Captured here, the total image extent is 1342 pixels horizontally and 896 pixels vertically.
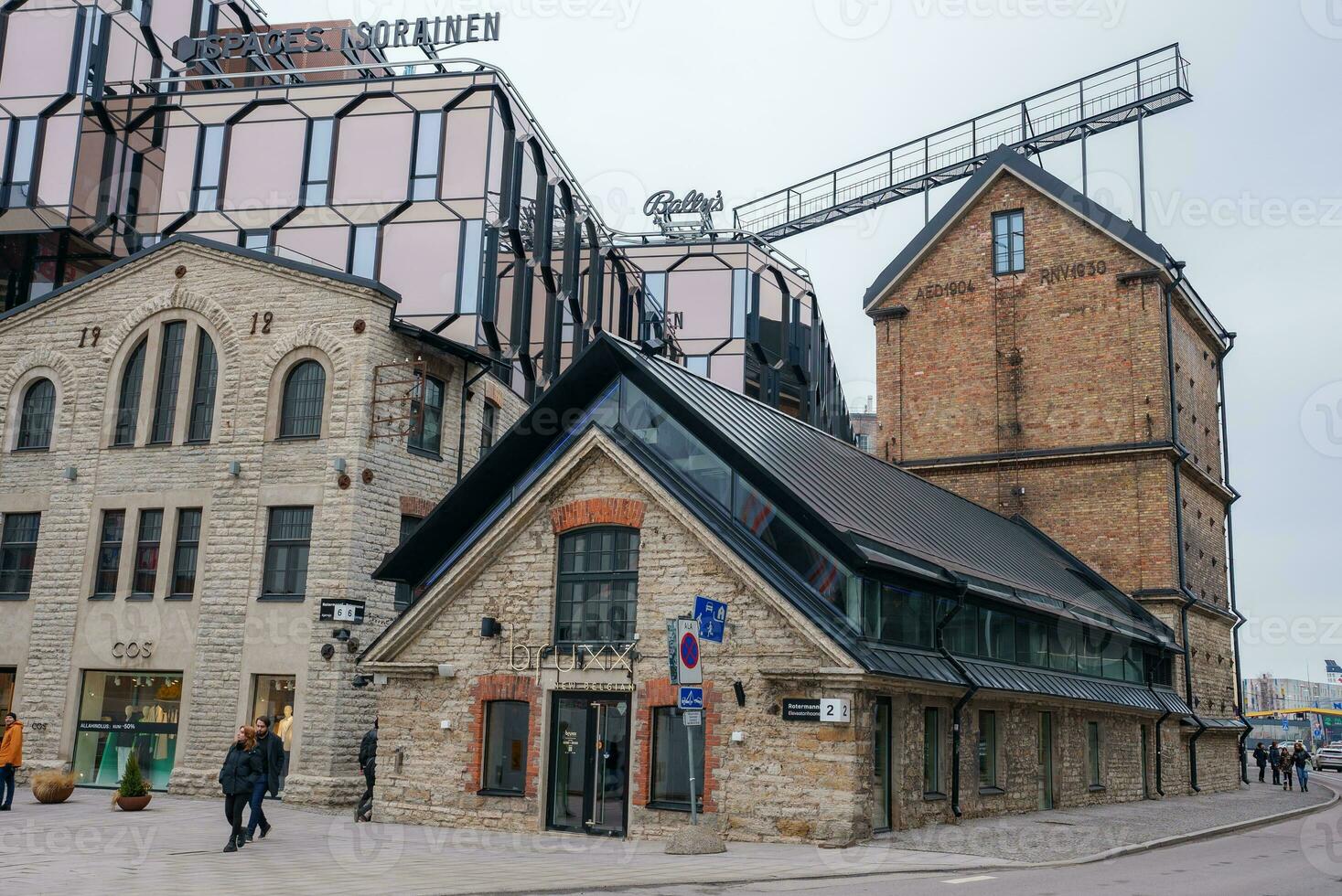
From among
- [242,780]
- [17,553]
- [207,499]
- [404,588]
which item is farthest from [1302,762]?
[17,553]

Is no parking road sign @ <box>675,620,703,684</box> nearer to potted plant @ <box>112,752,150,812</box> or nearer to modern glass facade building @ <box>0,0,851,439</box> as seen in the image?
potted plant @ <box>112,752,150,812</box>

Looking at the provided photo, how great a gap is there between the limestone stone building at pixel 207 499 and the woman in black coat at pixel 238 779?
25.7 ft

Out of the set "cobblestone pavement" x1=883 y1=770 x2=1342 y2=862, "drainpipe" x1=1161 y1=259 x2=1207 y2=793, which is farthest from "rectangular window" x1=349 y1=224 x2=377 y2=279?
"drainpipe" x1=1161 y1=259 x2=1207 y2=793

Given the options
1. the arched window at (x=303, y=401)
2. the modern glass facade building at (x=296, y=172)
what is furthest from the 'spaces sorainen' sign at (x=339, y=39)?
the arched window at (x=303, y=401)

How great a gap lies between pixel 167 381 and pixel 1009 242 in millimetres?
23519

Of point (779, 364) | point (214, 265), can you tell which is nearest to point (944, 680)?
point (214, 265)

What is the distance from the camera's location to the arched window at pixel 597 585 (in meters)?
19.1

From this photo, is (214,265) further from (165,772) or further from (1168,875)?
(1168,875)

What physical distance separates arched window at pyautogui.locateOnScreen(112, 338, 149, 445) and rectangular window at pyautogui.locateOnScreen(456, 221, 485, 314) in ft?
22.7

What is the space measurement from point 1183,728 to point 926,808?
16.0 metres

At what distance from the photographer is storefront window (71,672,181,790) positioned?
2480 cm

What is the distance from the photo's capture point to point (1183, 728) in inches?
1249

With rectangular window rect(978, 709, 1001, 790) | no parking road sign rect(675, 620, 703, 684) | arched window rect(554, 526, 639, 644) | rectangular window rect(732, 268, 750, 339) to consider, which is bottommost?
rectangular window rect(978, 709, 1001, 790)

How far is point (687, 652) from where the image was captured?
14.8 metres
